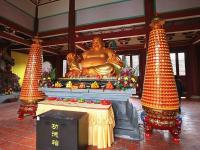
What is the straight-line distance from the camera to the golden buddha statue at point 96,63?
2.95 m

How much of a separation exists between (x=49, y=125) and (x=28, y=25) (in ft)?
14.9

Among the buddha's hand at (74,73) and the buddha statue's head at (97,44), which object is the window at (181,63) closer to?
the buddha statue's head at (97,44)

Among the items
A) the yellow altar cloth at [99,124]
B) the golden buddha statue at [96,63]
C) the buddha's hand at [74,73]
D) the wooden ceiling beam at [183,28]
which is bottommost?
the yellow altar cloth at [99,124]

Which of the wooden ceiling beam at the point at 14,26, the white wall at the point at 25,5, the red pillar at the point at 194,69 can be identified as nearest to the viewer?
the wooden ceiling beam at the point at 14,26

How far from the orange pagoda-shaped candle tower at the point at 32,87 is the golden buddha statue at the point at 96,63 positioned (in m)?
0.83

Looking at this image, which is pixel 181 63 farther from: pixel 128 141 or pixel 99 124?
pixel 99 124

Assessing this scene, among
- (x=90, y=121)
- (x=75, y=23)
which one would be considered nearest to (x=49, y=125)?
(x=90, y=121)

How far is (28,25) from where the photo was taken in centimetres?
530

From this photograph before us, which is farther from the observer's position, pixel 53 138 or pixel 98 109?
pixel 98 109

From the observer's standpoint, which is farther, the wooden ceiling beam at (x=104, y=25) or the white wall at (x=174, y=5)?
the wooden ceiling beam at (x=104, y=25)

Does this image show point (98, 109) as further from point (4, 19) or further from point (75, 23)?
point (4, 19)

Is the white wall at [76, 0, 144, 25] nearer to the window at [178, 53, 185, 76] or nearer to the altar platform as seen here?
the altar platform

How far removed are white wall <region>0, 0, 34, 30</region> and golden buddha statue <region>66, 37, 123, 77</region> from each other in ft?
9.13

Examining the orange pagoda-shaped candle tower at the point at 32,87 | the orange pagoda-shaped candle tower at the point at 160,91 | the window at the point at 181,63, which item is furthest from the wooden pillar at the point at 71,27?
the window at the point at 181,63
